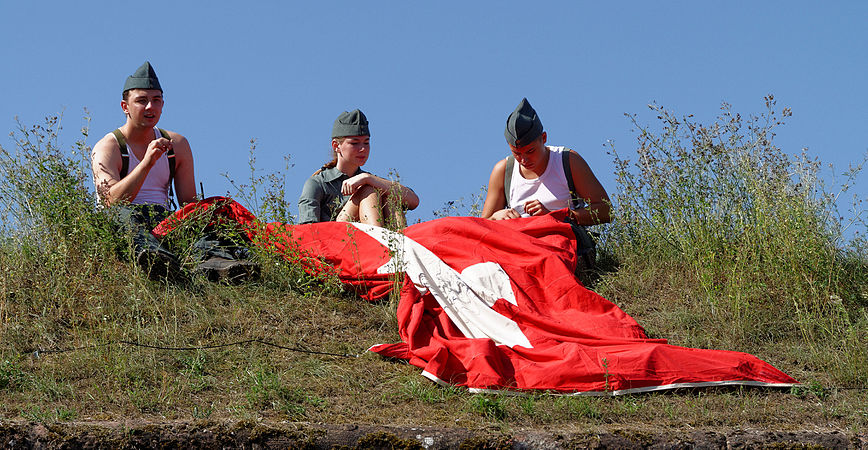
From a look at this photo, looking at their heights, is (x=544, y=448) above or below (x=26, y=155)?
below

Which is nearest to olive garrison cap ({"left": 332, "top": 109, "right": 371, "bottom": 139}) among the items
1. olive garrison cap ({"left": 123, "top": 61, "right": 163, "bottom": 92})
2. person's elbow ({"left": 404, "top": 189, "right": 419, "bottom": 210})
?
person's elbow ({"left": 404, "top": 189, "right": 419, "bottom": 210})

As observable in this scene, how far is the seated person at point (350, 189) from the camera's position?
677cm

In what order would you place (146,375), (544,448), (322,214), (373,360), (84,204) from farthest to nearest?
(322,214)
(84,204)
(373,360)
(146,375)
(544,448)

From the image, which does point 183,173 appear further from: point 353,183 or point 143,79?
point 353,183

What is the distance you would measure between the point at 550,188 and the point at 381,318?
1852 millimetres

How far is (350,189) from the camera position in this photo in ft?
22.1

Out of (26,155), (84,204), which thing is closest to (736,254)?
(84,204)

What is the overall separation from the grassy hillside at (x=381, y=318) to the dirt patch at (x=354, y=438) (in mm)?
251

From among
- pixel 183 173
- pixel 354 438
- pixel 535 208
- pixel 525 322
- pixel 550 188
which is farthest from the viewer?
pixel 183 173

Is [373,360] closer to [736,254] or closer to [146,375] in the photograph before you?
[146,375]

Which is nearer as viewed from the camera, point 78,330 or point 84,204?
point 78,330

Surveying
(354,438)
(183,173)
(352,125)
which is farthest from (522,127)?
(354,438)

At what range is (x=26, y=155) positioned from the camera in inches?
254

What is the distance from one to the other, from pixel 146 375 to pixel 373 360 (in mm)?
1267
